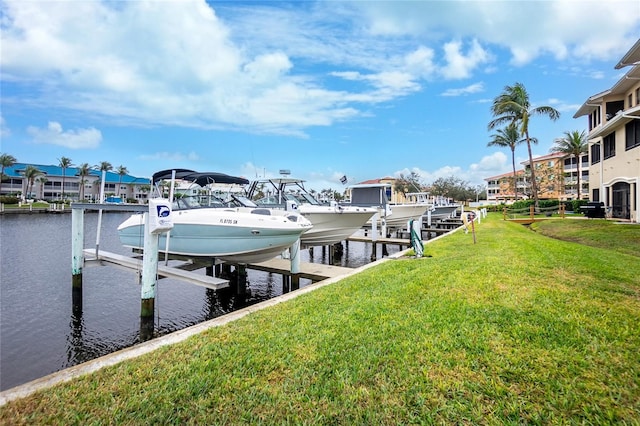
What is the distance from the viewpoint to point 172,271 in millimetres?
8195

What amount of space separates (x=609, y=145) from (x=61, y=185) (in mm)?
103327

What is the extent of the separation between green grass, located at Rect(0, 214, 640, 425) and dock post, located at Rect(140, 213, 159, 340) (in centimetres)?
276

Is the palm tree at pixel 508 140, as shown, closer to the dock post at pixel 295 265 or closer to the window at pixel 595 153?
the window at pixel 595 153

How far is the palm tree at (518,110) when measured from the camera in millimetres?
31047

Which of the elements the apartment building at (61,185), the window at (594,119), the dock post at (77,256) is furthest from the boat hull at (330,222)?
the apartment building at (61,185)

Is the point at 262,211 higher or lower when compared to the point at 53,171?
lower

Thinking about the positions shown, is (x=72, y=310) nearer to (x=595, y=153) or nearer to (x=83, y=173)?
(x=595, y=153)

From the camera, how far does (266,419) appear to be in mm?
2502

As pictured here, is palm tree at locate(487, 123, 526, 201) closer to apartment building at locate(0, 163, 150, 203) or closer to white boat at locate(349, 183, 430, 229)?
white boat at locate(349, 183, 430, 229)

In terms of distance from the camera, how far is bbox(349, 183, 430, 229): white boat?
20.1 meters

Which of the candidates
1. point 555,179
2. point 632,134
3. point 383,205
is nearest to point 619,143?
point 632,134

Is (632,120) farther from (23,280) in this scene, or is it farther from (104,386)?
(23,280)

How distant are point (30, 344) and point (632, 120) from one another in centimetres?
2515

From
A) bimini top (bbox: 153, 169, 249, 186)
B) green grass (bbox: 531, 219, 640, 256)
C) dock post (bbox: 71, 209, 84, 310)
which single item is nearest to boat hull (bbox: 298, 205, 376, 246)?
bimini top (bbox: 153, 169, 249, 186)
